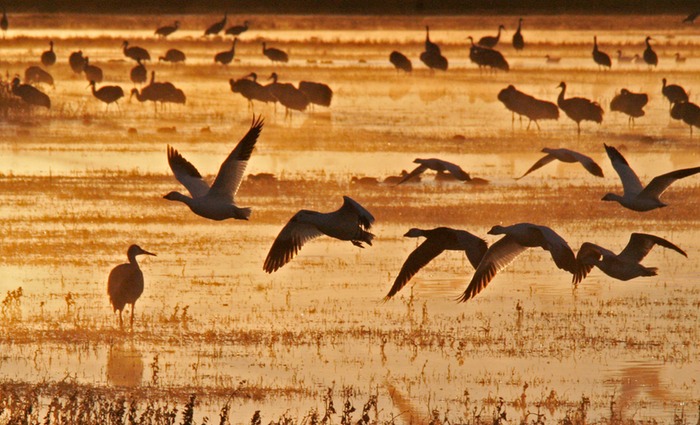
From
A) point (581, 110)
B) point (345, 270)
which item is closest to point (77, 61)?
point (581, 110)

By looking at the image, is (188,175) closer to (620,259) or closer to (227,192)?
(227,192)

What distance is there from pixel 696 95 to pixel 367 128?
8.44 metres

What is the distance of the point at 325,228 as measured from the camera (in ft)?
35.2

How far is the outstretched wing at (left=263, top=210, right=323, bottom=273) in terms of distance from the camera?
11844 millimetres

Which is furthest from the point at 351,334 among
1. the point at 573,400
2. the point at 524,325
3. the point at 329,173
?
the point at 329,173

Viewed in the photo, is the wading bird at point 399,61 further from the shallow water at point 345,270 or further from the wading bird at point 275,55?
the shallow water at point 345,270

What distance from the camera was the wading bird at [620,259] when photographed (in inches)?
427

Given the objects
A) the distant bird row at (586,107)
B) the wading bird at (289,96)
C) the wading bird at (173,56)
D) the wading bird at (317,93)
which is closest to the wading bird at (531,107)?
the distant bird row at (586,107)

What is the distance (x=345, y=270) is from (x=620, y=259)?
3.88 m

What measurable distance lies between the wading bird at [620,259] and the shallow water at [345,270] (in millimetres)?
625

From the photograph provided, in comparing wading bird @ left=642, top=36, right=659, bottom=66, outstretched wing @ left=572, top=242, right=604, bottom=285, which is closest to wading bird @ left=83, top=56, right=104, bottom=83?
wading bird @ left=642, top=36, right=659, bottom=66

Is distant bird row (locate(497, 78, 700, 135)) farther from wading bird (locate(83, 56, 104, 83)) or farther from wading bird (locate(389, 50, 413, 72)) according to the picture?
wading bird (locate(83, 56, 104, 83))

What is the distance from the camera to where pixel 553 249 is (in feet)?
34.6

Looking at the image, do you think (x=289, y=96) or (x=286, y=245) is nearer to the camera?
(x=286, y=245)
